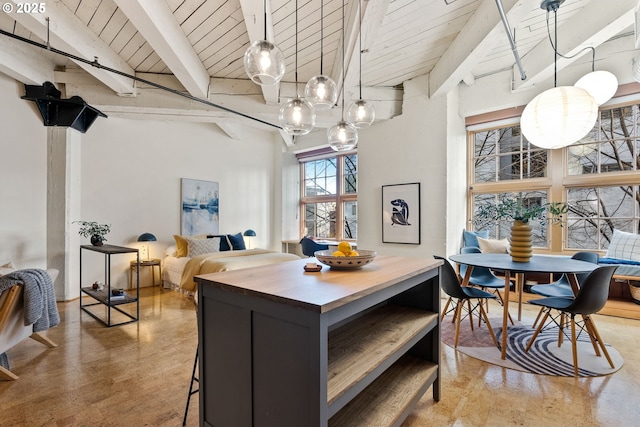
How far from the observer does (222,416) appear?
4.70 ft

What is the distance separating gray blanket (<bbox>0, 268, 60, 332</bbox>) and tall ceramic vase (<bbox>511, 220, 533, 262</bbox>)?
13.1 feet

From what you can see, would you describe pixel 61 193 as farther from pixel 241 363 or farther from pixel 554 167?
pixel 554 167

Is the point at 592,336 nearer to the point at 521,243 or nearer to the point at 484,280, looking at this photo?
the point at 521,243

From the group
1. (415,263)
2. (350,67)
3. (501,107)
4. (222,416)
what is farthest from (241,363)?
(501,107)

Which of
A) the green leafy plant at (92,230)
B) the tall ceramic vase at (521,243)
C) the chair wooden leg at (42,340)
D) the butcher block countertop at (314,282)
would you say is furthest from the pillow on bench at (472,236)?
the green leafy plant at (92,230)

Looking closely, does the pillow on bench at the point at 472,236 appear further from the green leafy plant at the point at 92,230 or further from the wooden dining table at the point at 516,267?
the green leafy plant at the point at 92,230

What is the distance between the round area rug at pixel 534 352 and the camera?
2.36m

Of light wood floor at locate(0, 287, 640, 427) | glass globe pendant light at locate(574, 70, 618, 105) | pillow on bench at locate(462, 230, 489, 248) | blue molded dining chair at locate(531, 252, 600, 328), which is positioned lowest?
light wood floor at locate(0, 287, 640, 427)

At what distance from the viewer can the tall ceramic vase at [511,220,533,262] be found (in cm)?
278

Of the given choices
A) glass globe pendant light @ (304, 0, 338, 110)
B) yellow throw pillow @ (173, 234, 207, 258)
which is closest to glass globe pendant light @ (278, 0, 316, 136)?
glass globe pendant light @ (304, 0, 338, 110)

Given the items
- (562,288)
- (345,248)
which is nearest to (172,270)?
(345,248)

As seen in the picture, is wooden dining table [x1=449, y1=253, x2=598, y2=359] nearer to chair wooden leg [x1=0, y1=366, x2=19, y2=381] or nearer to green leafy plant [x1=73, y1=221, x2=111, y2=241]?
chair wooden leg [x1=0, y1=366, x2=19, y2=381]

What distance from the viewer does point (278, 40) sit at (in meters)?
3.12

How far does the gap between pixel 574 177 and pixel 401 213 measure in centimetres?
233
